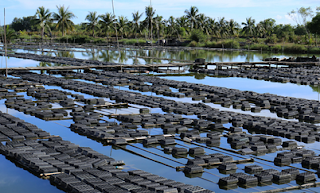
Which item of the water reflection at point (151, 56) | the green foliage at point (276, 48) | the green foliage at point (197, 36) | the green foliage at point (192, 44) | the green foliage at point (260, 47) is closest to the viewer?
the water reflection at point (151, 56)

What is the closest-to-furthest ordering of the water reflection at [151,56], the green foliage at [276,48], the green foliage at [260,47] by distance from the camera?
the water reflection at [151,56] → the green foliage at [276,48] → the green foliage at [260,47]

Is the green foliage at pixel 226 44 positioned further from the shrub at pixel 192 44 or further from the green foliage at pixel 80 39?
the green foliage at pixel 80 39

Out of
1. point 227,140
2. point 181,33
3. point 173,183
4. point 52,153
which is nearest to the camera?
point 173,183

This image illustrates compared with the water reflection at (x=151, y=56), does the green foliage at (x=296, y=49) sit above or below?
above

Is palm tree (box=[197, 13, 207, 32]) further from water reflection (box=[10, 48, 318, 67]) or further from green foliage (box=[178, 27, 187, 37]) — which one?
water reflection (box=[10, 48, 318, 67])

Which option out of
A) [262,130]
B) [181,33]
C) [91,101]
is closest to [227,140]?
[262,130]

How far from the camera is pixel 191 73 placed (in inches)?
1735

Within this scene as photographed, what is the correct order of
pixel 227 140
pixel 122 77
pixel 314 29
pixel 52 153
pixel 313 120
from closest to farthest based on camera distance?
1. pixel 52 153
2. pixel 227 140
3. pixel 313 120
4. pixel 122 77
5. pixel 314 29

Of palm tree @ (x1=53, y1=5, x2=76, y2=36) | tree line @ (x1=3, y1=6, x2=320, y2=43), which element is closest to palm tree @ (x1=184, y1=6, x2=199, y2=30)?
tree line @ (x1=3, y1=6, x2=320, y2=43)

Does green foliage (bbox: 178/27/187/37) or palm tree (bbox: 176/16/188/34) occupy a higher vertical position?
palm tree (bbox: 176/16/188/34)

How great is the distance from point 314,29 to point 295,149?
188 feet

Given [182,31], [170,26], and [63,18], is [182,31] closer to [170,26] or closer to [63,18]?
[170,26]

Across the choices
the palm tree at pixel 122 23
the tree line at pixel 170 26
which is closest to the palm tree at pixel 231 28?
the tree line at pixel 170 26

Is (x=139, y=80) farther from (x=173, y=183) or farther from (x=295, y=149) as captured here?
(x=173, y=183)
